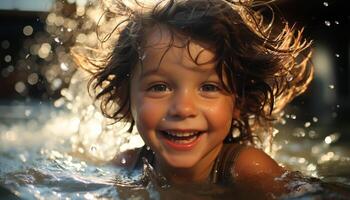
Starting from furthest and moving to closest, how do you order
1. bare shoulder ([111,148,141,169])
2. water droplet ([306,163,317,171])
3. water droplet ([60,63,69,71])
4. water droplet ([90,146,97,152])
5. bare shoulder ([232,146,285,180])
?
water droplet ([60,63,69,71])
water droplet ([90,146,97,152])
water droplet ([306,163,317,171])
bare shoulder ([111,148,141,169])
bare shoulder ([232,146,285,180])

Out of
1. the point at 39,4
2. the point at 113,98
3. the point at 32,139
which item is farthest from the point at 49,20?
the point at 113,98

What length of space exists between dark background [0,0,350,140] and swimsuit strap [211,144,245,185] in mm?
2358

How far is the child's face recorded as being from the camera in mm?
2369

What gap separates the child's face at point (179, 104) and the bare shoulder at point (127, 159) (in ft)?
1.88

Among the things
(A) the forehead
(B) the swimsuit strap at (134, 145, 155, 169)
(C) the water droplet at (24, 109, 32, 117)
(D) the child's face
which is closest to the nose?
(D) the child's face

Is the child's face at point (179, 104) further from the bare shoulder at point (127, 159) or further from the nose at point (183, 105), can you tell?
the bare shoulder at point (127, 159)

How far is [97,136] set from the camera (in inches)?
161

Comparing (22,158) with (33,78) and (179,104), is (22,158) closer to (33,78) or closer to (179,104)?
(179,104)

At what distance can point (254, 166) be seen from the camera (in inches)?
103

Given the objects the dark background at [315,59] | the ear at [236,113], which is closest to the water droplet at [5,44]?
the dark background at [315,59]

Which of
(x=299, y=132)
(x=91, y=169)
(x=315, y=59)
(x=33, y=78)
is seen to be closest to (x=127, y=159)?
(x=91, y=169)

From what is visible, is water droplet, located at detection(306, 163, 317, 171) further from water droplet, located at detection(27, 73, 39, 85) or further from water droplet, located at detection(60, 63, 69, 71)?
water droplet, located at detection(27, 73, 39, 85)

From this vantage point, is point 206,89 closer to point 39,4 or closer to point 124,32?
point 124,32

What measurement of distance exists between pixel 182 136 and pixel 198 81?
8.6 inches
